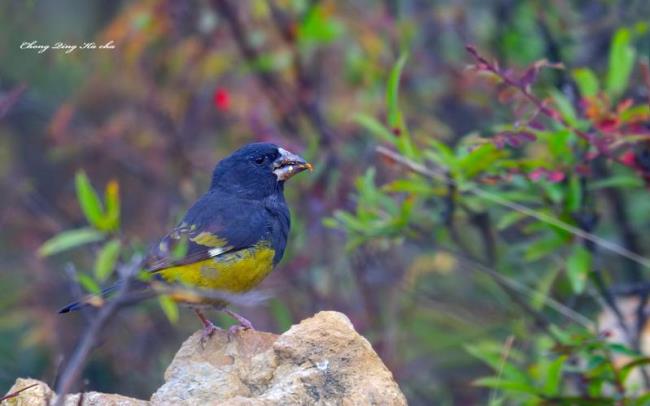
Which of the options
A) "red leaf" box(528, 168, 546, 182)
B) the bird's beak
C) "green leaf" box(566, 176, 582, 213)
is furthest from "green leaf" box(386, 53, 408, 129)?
"green leaf" box(566, 176, 582, 213)

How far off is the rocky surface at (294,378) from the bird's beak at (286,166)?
1622 millimetres

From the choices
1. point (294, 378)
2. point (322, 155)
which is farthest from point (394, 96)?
point (294, 378)

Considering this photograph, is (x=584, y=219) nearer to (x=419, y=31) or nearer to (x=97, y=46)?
(x=419, y=31)

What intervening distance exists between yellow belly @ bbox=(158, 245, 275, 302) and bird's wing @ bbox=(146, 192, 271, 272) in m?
0.03

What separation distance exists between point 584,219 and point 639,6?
2.35 meters

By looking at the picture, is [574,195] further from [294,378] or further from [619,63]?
[294,378]

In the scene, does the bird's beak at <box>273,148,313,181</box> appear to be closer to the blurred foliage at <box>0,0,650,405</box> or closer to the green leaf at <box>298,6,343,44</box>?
the blurred foliage at <box>0,0,650,405</box>

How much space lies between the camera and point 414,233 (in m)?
5.32

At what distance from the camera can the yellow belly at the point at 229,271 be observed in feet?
14.6

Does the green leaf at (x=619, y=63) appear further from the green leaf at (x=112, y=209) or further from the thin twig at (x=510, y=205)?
the green leaf at (x=112, y=209)

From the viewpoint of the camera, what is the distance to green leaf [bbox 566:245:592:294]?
4.84m

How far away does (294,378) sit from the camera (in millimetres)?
3234

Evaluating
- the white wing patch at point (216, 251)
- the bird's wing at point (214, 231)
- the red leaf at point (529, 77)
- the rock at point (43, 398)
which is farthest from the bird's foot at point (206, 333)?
the red leaf at point (529, 77)

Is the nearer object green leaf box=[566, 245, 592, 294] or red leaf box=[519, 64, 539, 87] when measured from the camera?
red leaf box=[519, 64, 539, 87]
